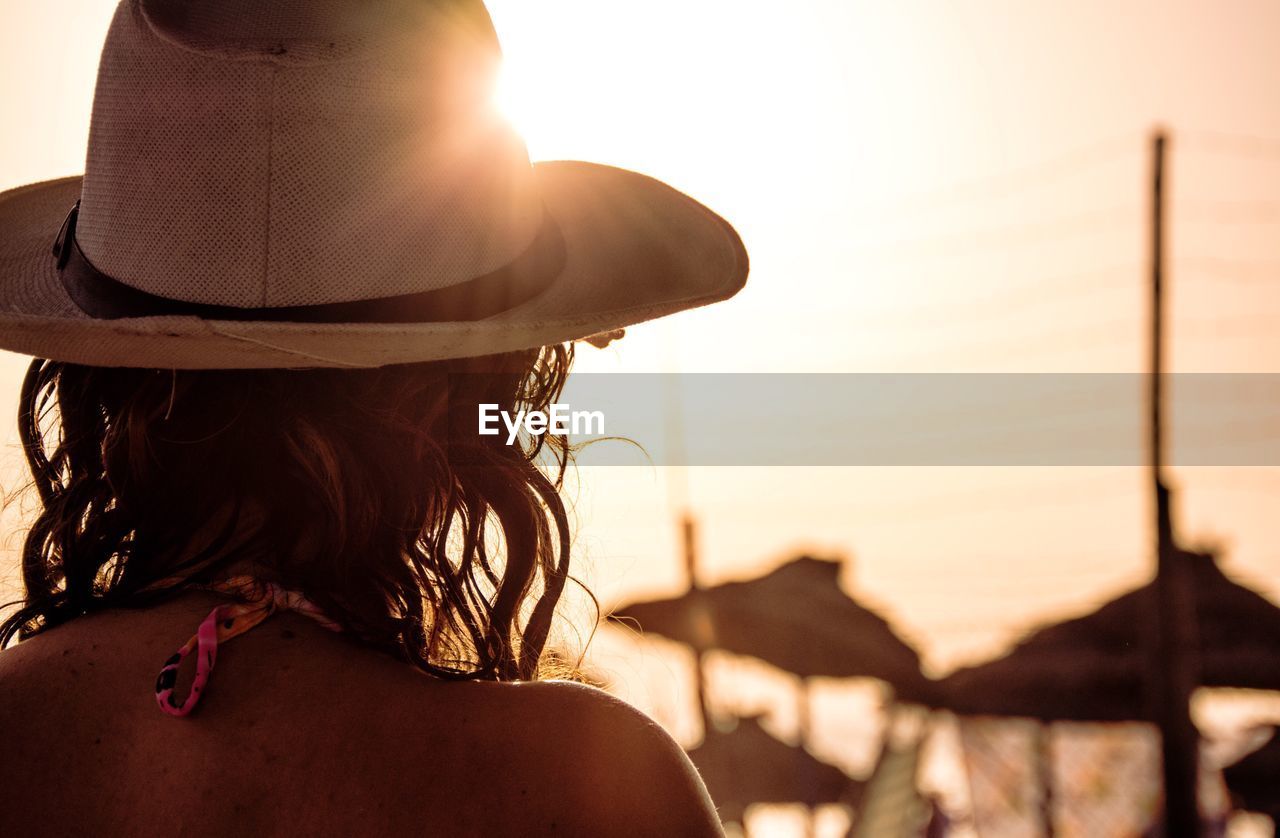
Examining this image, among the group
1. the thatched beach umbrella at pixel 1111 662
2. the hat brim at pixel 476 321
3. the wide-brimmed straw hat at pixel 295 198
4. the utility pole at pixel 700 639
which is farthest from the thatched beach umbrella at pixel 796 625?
the wide-brimmed straw hat at pixel 295 198

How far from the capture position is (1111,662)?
11.6 m

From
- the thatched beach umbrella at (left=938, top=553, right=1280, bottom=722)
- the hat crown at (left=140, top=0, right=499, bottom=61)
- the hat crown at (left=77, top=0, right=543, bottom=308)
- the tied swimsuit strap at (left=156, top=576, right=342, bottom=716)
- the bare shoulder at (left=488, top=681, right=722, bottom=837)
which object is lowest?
the thatched beach umbrella at (left=938, top=553, right=1280, bottom=722)

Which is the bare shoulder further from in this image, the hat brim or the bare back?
the hat brim

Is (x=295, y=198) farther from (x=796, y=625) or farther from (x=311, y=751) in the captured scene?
(x=796, y=625)

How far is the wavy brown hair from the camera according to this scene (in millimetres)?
1649

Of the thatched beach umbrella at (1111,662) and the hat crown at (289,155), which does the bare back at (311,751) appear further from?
the thatched beach umbrella at (1111,662)

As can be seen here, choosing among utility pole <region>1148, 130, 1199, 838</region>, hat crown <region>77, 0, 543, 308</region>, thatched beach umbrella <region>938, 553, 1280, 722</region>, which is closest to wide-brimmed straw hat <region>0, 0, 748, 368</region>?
hat crown <region>77, 0, 543, 308</region>

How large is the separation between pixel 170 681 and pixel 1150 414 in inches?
→ 346

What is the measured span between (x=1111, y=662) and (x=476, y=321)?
11255 millimetres

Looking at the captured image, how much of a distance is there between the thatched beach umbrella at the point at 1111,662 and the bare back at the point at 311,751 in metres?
9.15

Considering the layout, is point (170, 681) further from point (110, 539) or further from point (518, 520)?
point (518, 520)

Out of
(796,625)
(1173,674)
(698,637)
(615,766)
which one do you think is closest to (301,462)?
(615,766)

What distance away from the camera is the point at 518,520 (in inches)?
76.7

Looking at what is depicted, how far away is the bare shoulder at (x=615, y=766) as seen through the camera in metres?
1.47
